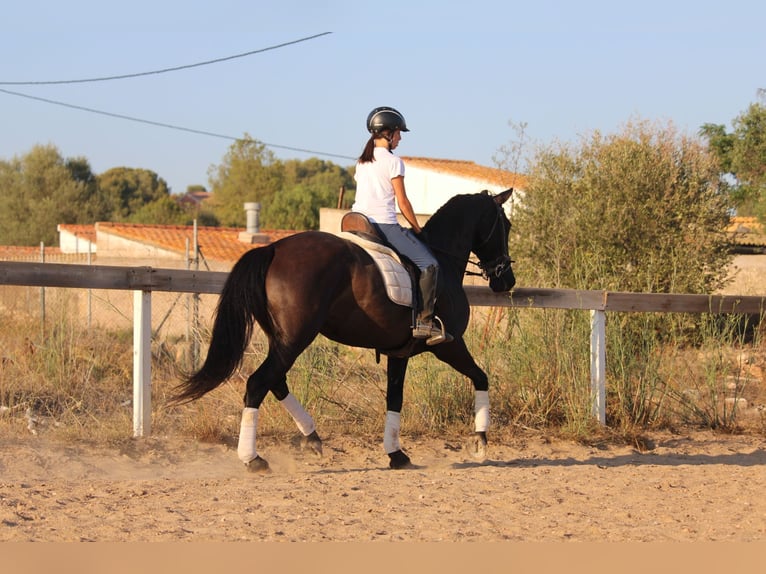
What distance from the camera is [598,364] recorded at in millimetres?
9477

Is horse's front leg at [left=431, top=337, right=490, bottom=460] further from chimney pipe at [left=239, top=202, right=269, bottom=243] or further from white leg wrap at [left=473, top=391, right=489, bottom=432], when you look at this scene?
chimney pipe at [left=239, top=202, right=269, bottom=243]

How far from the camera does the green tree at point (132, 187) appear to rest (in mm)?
83062

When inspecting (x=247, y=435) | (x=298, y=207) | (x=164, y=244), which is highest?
(x=298, y=207)

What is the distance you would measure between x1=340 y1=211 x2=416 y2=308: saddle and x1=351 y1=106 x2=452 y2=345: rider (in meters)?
0.10

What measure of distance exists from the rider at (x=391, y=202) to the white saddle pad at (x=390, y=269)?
0.59ft

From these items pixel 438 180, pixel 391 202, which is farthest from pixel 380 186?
pixel 438 180

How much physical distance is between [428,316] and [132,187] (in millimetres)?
87006

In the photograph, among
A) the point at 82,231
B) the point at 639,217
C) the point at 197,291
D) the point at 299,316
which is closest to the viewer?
the point at 299,316

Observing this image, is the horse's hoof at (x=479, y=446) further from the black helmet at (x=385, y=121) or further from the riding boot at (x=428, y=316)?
the black helmet at (x=385, y=121)

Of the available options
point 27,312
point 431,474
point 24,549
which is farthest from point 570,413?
point 27,312

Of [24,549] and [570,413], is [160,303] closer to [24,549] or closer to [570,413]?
[570,413]

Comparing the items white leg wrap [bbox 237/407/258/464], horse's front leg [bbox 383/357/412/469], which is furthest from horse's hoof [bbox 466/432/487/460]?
white leg wrap [bbox 237/407/258/464]

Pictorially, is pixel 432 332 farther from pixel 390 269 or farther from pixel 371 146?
pixel 371 146

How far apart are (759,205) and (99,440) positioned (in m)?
20.5
